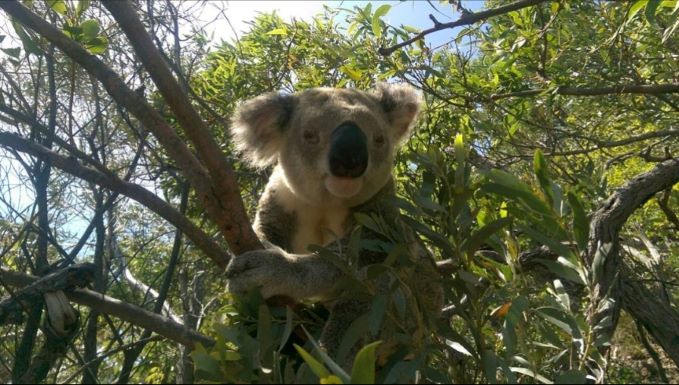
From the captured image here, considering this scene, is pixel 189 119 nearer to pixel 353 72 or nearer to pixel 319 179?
pixel 319 179

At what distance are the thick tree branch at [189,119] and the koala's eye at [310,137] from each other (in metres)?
1.01

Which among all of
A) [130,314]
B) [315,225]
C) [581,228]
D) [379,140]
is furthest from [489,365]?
[315,225]

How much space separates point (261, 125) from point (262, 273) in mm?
1119

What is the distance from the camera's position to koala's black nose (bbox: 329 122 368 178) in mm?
2631

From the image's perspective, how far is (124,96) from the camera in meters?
1.81

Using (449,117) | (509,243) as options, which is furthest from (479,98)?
(509,243)

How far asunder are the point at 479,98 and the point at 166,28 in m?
1.85

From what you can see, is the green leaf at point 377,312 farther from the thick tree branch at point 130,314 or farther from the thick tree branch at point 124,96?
the thick tree branch at point 130,314

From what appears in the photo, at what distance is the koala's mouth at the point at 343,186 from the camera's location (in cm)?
280

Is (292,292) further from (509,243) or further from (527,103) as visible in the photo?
(527,103)

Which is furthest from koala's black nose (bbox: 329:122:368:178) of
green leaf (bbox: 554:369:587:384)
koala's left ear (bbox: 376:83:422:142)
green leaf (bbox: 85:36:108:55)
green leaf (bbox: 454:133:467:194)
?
green leaf (bbox: 554:369:587:384)

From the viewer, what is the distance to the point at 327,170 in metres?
2.87

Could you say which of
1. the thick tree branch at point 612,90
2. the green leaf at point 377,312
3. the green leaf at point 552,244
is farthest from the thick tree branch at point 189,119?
the thick tree branch at point 612,90

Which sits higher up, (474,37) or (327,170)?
(474,37)
